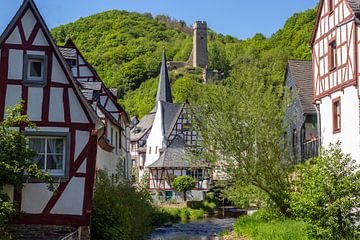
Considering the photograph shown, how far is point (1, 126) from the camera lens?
16172 millimetres

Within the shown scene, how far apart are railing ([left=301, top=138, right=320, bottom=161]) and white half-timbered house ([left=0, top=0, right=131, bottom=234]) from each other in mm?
13445

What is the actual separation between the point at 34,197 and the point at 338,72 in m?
14.2

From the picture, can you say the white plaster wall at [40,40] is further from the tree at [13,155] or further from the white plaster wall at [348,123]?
the white plaster wall at [348,123]

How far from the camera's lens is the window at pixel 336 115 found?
2439 cm

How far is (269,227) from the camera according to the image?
22.7 metres

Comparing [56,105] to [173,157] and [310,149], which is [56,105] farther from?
[173,157]

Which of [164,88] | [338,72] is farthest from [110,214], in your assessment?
[164,88]

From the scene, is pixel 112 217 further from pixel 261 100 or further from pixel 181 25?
pixel 181 25

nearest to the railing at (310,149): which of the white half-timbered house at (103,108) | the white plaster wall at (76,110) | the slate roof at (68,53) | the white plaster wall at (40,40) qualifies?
the white half-timbered house at (103,108)

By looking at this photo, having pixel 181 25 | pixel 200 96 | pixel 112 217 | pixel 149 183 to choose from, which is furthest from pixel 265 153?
pixel 181 25

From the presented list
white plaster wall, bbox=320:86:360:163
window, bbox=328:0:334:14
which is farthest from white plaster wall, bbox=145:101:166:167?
white plaster wall, bbox=320:86:360:163

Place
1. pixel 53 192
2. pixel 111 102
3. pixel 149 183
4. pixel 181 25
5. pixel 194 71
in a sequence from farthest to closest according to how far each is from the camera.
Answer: pixel 181 25, pixel 194 71, pixel 149 183, pixel 111 102, pixel 53 192

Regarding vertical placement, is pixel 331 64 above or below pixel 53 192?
above

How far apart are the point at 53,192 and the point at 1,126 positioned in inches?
115
